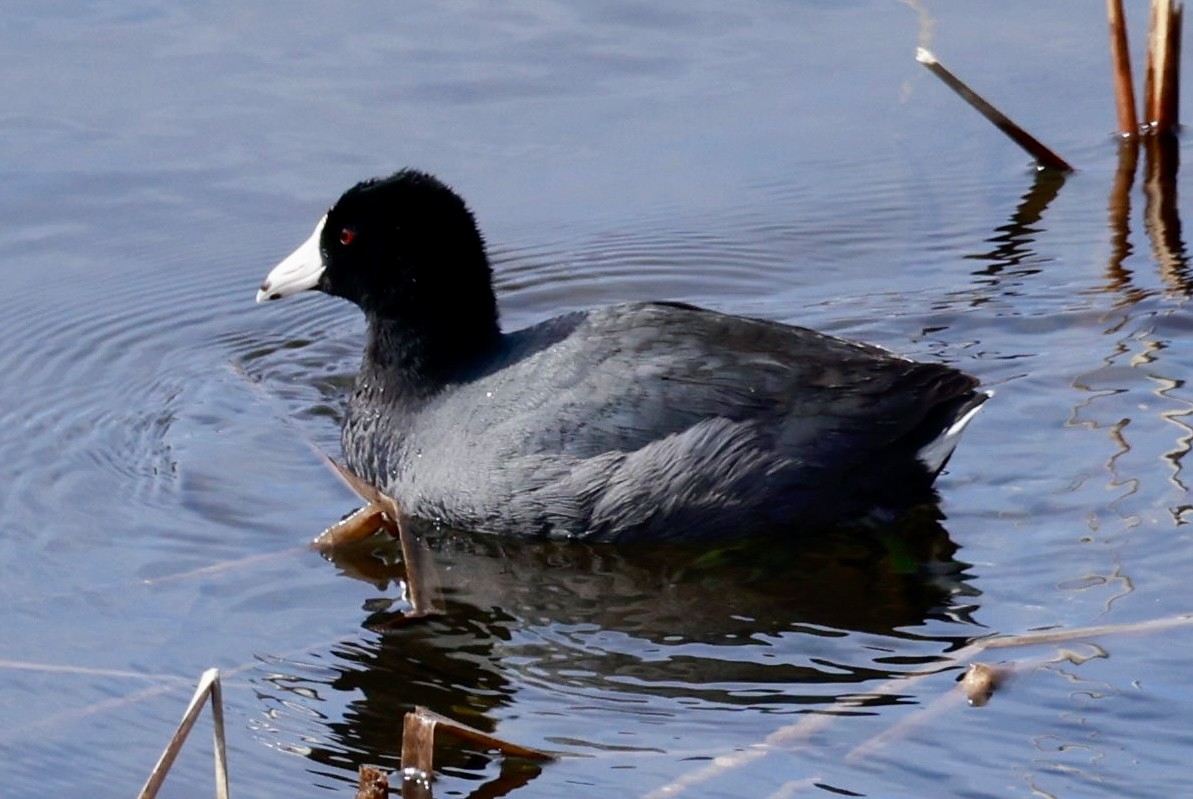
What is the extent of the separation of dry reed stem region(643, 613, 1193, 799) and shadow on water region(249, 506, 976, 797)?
68 mm

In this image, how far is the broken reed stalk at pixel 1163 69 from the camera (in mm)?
7477

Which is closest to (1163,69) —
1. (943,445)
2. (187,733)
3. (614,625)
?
(943,445)

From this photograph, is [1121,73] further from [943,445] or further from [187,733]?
[187,733]

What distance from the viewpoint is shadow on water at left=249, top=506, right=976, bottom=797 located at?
458 cm

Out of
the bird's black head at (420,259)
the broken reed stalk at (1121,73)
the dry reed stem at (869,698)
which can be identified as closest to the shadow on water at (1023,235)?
the broken reed stalk at (1121,73)

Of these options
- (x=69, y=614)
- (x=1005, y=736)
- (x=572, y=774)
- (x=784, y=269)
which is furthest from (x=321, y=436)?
(x=1005, y=736)

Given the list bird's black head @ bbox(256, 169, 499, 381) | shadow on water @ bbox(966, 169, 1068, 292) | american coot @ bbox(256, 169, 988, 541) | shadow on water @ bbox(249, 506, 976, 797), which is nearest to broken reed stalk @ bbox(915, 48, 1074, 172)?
shadow on water @ bbox(966, 169, 1068, 292)

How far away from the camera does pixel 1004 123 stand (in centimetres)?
758

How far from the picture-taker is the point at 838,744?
4227 mm

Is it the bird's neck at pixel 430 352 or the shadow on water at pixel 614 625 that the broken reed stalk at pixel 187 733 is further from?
the bird's neck at pixel 430 352

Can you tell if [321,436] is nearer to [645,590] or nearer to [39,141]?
[645,590]

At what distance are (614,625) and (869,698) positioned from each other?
2.79 feet

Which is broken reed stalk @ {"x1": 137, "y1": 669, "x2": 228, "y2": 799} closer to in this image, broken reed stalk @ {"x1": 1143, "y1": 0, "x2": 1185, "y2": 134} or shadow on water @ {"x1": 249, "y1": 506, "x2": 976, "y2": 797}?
shadow on water @ {"x1": 249, "y1": 506, "x2": 976, "y2": 797}

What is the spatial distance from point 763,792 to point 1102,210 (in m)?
4.14
